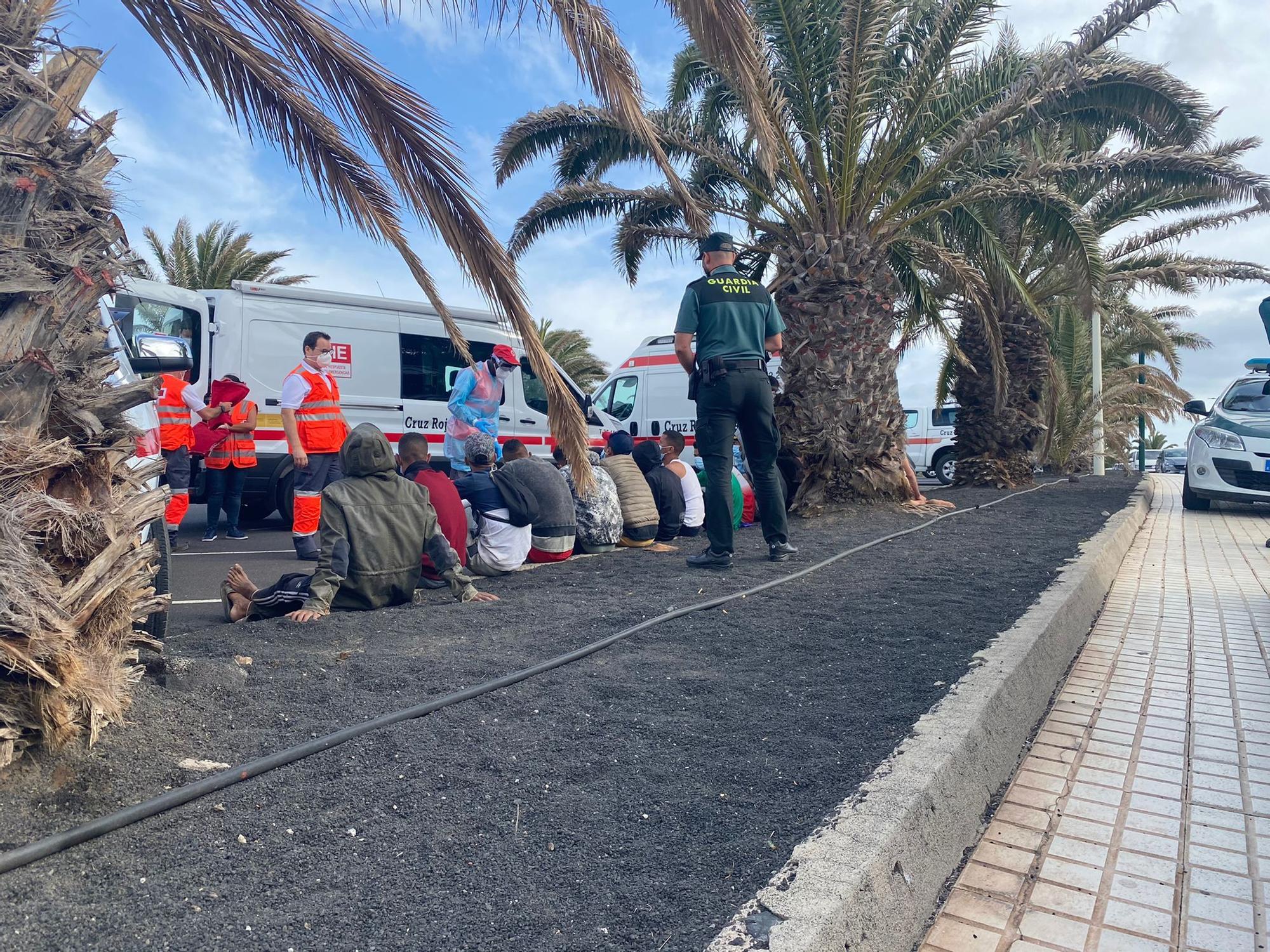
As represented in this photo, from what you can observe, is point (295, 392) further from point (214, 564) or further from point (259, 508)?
point (259, 508)

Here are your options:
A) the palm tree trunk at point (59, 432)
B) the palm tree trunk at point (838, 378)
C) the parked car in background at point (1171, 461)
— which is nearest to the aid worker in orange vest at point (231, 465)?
the palm tree trunk at point (838, 378)

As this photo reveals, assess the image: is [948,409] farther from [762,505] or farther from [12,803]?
[12,803]

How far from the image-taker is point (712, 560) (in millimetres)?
5711

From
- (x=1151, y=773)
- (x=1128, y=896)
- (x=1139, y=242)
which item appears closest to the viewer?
(x=1128, y=896)

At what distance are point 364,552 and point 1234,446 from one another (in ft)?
36.4

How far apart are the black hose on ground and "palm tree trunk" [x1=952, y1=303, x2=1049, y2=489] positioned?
11.1 metres

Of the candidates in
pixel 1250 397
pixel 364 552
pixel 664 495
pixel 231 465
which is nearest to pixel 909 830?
pixel 364 552

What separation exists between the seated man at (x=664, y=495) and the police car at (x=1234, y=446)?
785 cm

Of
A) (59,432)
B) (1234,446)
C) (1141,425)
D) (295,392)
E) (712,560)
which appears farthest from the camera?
(1141,425)

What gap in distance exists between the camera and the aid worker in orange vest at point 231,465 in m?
8.09

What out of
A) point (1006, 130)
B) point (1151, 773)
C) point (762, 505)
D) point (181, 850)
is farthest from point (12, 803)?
point (1006, 130)

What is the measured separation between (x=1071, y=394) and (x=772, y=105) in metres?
14.0

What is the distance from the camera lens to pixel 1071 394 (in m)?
18.8

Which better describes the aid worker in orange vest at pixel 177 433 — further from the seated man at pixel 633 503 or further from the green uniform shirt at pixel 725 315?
the green uniform shirt at pixel 725 315
